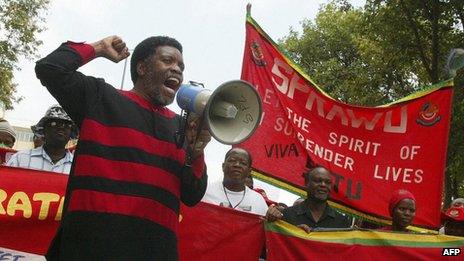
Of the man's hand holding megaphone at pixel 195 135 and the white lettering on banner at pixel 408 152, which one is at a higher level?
the white lettering on banner at pixel 408 152

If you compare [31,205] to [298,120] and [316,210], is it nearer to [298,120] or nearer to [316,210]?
[316,210]

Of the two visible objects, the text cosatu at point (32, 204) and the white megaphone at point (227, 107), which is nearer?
the white megaphone at point (227, 107)

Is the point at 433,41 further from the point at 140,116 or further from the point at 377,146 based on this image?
the point at 140,116

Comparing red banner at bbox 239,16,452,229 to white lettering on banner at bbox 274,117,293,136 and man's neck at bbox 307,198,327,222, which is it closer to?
white lettering on banner at bbox 274,117,293,136

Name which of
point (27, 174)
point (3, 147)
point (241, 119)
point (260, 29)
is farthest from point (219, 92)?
point (3, 147)

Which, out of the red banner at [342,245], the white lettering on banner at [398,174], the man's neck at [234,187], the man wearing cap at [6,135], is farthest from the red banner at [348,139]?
the man wearing cap at [6,135]

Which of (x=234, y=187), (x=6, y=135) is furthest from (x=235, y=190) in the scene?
(x=6, y=135)

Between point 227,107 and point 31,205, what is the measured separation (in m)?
2.29

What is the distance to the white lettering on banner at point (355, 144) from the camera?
600cm

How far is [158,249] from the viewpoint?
8.49 ft

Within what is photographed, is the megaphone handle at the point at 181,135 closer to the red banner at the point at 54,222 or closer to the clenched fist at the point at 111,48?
the clenched fist at the point at 111,48

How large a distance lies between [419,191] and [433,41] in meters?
9.03

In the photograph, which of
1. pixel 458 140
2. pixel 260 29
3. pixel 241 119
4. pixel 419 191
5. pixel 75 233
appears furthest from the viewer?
pixel 458 140

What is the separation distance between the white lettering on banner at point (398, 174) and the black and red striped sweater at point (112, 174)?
357 centimetres
